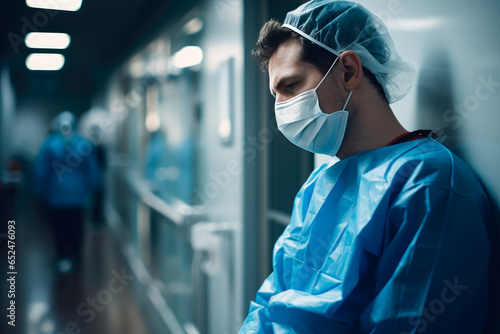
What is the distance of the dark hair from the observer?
81 centimetres

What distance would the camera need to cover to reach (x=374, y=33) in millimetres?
796

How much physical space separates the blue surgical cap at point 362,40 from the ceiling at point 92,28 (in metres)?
1.65

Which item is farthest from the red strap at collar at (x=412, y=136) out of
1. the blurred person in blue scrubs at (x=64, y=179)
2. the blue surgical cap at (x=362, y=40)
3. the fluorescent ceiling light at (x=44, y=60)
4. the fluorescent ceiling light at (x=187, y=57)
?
the fluorescent ceiling light at (x=44, y=60)

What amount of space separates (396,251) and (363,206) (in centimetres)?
10

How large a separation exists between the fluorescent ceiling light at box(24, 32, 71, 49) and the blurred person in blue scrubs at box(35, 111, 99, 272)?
708 millimetres

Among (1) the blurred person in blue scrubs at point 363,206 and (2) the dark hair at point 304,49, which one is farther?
(2) the dark hair at point 304,49

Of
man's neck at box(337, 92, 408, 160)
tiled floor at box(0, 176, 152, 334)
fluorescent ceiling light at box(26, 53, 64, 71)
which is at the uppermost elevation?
fluorescent ceiling light at box(26, 53, 64, 71)

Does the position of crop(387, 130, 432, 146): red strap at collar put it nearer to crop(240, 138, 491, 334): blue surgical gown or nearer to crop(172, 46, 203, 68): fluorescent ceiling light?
crop(240, 138, 491, 334): blue surgical gown

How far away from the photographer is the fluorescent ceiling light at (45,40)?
3340 mm

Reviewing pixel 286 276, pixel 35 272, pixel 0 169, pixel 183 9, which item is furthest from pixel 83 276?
pixel 286 276

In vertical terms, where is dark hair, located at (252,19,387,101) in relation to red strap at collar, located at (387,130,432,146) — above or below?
above

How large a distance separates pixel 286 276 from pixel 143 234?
3335mm

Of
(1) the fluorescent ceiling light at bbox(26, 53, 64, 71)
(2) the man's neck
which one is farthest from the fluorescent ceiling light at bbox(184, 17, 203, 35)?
(1) the fluorescent ceiling light at bbox(26, 53, 64, 71)

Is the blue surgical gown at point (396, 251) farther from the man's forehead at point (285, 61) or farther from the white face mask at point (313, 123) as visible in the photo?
the man's forehead at point (285, 61)
